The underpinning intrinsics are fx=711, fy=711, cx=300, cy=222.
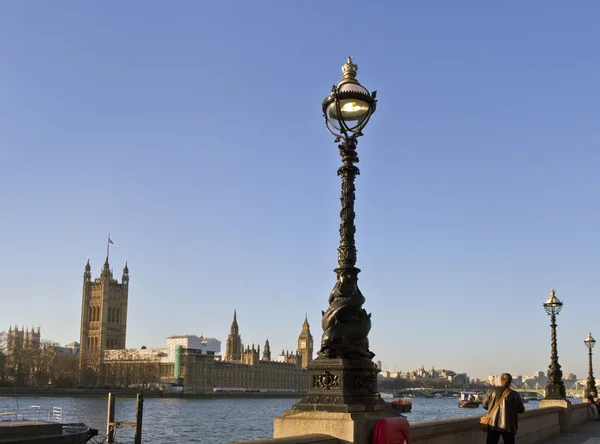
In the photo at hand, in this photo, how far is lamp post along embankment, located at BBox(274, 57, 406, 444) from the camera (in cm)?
738

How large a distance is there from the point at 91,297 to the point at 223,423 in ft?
424

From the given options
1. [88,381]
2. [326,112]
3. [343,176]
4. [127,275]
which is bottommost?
[88,381]

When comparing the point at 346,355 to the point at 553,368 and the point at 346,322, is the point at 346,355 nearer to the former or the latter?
the point at 346,322

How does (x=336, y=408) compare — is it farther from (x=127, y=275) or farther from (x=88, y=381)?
(x=127, y=275)

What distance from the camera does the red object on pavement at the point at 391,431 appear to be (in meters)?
7.34

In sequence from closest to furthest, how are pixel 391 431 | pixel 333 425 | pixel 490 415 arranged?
pixel 333 425, pixel 391 431, pixel 490 415

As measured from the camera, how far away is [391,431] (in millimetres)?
7457

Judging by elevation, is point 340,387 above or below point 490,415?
above

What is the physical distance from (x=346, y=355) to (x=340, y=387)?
14.2 inches

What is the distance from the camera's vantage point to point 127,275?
630 ft

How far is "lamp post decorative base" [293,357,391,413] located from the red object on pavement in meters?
0.25

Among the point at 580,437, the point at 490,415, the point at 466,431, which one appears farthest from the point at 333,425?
the point at 580,437

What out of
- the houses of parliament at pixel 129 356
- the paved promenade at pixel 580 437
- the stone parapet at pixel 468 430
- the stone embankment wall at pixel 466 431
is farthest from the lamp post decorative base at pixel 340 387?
the houses of parliament at pixel 129 356

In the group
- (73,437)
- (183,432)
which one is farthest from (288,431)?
(183,432)
